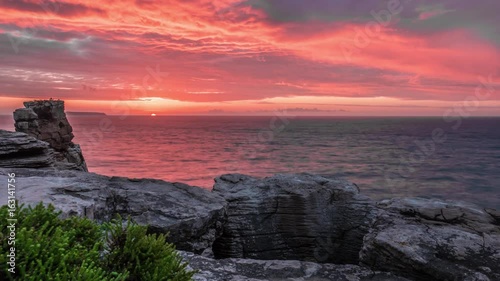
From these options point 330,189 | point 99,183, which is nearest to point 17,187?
point 99,183

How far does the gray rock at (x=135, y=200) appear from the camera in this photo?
428 inches

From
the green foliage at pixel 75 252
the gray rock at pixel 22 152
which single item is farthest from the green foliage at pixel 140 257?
the gray rock at pixel 22 152

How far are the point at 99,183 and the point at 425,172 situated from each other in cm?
8472

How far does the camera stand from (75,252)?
15.0 ft

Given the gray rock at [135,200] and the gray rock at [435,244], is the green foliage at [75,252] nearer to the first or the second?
the gray rock at [135,200]

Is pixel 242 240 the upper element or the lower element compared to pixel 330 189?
lower

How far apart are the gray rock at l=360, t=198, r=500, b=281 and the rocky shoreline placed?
1.3 inches

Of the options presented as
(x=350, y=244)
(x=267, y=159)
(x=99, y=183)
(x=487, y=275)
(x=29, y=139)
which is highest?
(x=29, y=139)

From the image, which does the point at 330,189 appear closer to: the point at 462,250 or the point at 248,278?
the point at 462,250

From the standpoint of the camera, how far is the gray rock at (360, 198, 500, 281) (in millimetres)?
10835

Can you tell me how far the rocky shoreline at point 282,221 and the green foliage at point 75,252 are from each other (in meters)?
3.62

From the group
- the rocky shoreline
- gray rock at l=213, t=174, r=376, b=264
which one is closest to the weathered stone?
the rocky shoreline

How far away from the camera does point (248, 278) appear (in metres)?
9.64

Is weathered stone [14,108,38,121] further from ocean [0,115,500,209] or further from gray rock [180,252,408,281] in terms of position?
ocean [0,115,500,209]
